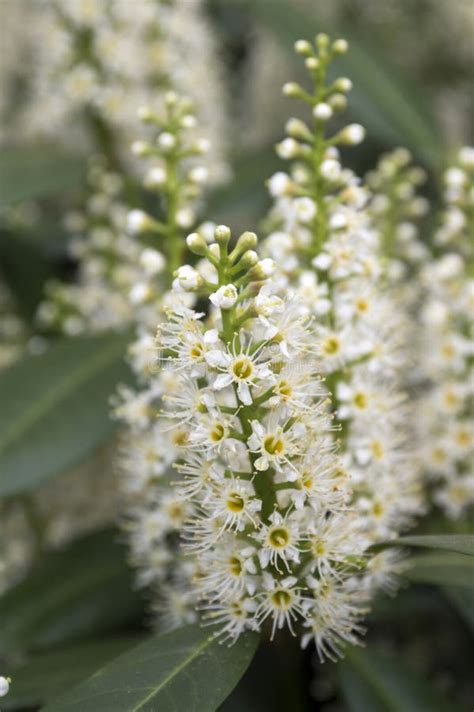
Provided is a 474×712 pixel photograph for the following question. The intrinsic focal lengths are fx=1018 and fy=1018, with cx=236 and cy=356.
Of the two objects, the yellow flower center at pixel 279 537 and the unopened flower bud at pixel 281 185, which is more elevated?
the unopened flower bud at pixel 281 185

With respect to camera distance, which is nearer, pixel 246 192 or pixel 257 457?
pixel 257 457

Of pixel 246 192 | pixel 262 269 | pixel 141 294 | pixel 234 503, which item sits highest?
pixel 246 192

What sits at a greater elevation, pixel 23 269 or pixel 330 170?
pixel 23 269

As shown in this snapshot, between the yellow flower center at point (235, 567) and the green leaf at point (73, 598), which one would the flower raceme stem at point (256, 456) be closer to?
the yellow flower center at point (235, 567)

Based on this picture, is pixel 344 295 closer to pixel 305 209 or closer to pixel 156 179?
pixel 305 209

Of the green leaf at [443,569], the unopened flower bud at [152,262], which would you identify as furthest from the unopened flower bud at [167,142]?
the green leaf at [443,569]

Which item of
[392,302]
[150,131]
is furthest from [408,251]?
[150,131]

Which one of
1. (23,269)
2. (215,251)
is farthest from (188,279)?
(23,269)
